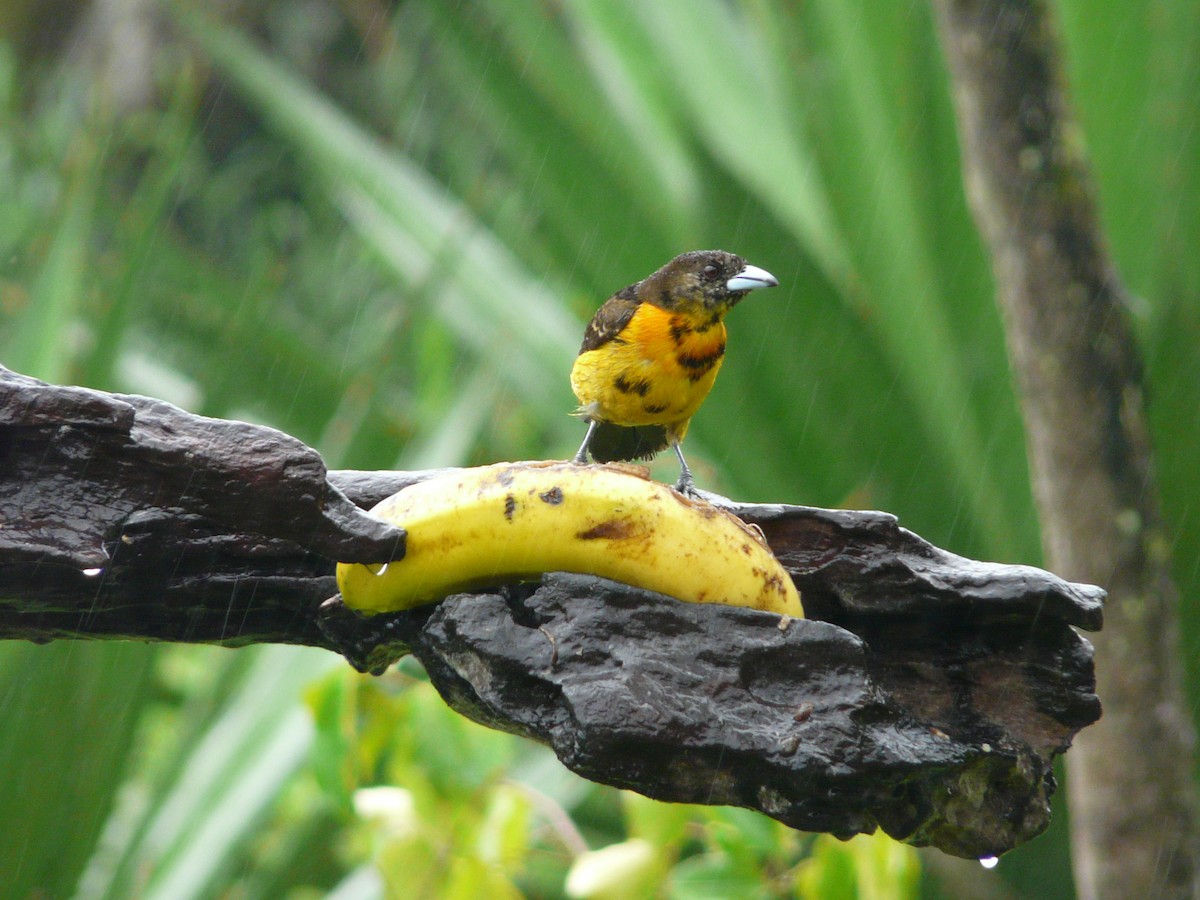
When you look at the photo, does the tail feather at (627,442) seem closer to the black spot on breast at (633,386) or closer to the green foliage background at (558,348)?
the black spot on breast at (633,386)

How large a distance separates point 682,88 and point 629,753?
3737 millimetres

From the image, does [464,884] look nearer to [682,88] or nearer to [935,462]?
[935,462]

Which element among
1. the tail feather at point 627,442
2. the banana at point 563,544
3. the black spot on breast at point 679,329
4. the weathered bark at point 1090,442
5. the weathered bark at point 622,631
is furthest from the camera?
the tail feather at point 627,442

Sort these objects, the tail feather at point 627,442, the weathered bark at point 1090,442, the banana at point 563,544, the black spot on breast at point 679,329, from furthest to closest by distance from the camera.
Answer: the tail feather at point 627,442, the black spot on breast at point 679,329, the weathered bark at point 1090,442, the banana at point 563,544

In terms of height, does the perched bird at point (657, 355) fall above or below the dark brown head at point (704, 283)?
below

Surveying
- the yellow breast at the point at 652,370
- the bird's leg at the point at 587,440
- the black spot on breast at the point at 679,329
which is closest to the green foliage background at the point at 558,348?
the bird's leg at the point at 587,440

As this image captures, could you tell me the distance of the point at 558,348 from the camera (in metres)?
4.05

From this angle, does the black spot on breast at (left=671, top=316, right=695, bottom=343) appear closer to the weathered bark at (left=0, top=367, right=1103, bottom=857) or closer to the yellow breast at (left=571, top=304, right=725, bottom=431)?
the yellow breast at (left=571, top=304, right=725, bottom=431)

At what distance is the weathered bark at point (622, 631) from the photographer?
3.25ft

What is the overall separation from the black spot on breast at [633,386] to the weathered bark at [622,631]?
89cm

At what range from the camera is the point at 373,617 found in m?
1.19

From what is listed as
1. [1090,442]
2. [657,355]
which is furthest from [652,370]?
[1090,442]

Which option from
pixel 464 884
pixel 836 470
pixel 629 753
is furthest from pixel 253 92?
pixel 629 753

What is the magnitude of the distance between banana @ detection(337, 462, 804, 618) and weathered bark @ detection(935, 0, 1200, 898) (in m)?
1.03
